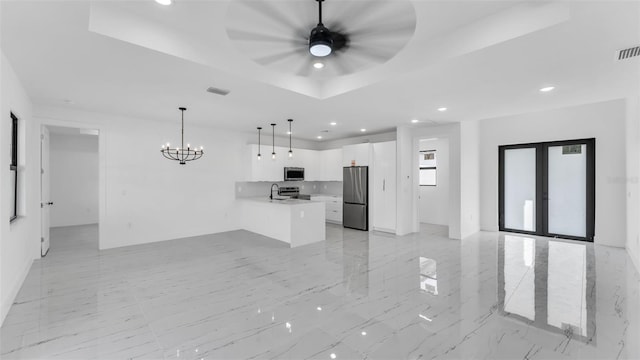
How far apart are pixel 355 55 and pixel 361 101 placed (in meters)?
2.12

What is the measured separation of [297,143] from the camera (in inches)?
337

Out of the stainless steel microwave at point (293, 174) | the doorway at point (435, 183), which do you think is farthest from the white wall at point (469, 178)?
the stainless steel microwave at point (293, 174)

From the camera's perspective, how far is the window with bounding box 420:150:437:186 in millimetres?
8305

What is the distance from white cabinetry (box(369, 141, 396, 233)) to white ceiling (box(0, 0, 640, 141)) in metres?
2.00

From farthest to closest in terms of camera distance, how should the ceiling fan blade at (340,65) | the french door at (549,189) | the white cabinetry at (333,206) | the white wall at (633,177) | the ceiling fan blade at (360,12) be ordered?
1. the white cabinetry at (333,206)
2. the french door at (549,189)
3. the white wall at (633,177)
4. the ceiling fan blade at (340,65)
5. the ceiling fan blade at (360,12)

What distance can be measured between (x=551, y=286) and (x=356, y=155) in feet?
15.8

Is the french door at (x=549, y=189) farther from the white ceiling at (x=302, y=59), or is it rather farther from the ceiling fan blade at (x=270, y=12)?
the ceiling fan blade at (x=270, y=12)

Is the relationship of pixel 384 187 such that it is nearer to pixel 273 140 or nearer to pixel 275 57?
pixel 273 140

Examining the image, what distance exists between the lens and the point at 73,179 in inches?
310

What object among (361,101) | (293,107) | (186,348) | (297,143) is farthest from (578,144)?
(186,348)

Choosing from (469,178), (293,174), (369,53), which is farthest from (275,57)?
(469,178)

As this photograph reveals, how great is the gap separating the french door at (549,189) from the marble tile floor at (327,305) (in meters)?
0.98

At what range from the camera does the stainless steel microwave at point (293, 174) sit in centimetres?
772

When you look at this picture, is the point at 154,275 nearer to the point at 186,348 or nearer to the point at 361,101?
the point at 186,348
